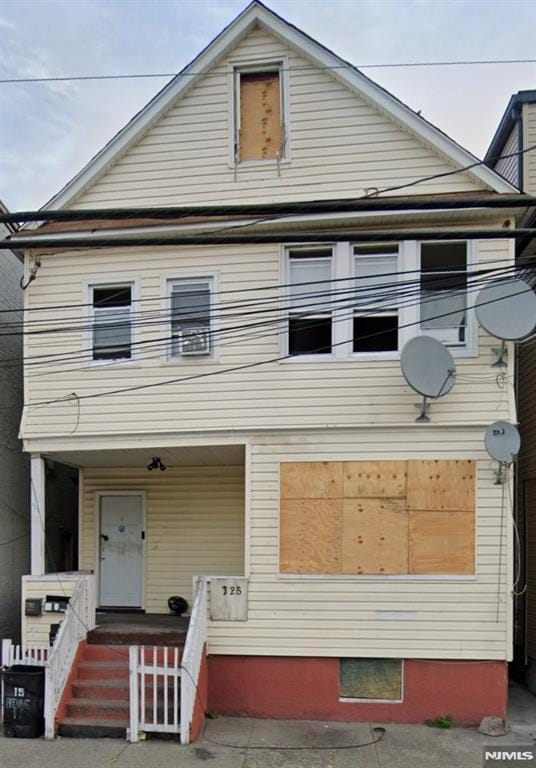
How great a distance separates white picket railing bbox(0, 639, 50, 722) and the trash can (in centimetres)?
19

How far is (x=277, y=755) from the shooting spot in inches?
249

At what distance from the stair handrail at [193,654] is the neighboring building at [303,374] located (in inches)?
12.3

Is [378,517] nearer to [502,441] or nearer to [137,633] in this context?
[502,441]

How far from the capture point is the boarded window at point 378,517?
751cm

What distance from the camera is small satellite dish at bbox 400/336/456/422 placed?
23.7ft

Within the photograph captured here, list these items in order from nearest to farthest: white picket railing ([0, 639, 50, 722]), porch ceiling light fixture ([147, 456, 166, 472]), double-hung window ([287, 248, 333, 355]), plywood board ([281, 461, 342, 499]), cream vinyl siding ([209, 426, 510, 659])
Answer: white picket railing ([0, 639, 50, 722]), cream vinyl siding ([209, 426, 510, 659]), plywood board ([281, 461, 342, 499]), double-hung window ([287, 248, 333, 355]), porch ceiling light fixture ([147, 456, 166, 472])

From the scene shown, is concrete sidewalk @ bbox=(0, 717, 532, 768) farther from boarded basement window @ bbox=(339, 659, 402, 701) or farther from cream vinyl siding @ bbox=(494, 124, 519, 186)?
cream vinyl siding @ bbox=(494, 124, 519, 186)

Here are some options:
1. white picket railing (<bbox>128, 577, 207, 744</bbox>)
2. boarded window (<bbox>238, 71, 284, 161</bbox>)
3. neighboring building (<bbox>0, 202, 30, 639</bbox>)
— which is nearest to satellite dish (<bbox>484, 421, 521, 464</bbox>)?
white picket railing (<bbox>128, 577, 207, 744</bbox>)

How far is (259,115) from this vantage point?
329 inches

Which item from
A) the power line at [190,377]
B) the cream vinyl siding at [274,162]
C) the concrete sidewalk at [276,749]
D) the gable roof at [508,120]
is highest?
the gable roof at [508,120]

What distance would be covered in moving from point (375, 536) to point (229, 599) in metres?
2.08

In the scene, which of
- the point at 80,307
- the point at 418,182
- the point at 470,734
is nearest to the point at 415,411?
the point at 418,182

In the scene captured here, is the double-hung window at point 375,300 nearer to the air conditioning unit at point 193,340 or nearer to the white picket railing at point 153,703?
the air conditioning unit at point 193,340

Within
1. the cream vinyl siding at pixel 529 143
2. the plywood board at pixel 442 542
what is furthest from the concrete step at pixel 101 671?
the cream vinyl siding at pixel 529 143
